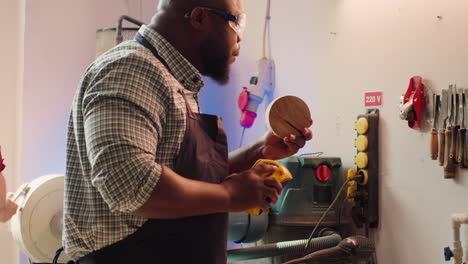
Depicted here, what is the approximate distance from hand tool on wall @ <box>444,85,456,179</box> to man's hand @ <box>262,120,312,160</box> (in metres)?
0.59

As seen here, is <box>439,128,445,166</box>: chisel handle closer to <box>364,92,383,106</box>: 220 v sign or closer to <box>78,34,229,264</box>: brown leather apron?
<box>364,92,383,106</box>: 220 v sign

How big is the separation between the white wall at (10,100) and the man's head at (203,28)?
1408mm

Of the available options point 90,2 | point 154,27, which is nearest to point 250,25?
point 90,2

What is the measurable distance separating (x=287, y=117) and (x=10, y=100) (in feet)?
4.92

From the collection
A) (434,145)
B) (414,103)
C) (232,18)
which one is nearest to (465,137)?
(434,145)

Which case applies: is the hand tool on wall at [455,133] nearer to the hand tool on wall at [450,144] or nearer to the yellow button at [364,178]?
the hand tool on wall at [450,144]

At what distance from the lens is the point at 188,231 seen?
1.12 meters

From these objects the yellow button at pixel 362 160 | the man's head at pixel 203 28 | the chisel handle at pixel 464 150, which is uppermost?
the man's head at pixel 203 28

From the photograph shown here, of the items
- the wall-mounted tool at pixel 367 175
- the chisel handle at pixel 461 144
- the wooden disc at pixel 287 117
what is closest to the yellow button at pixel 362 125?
the wall-mounted tool at pixel 367 175

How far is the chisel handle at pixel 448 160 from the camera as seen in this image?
1728mm

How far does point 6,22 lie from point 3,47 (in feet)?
0.42

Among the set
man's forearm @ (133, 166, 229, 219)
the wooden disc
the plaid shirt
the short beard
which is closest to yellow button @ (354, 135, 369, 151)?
the wooden disc

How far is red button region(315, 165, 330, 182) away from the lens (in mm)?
2090

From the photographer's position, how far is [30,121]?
246cm
